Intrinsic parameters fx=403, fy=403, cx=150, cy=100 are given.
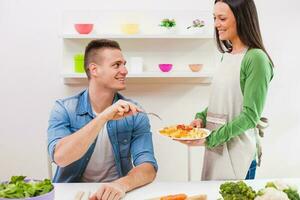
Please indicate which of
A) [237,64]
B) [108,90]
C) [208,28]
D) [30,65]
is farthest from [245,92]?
[30,65]

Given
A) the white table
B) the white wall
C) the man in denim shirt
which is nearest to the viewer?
the white table

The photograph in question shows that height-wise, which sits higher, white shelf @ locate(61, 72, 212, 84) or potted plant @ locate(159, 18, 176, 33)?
potted plant @ locate(159, 18, 176, 33)

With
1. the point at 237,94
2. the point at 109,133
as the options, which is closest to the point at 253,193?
the point at 237,94

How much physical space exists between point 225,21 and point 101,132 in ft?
2.53

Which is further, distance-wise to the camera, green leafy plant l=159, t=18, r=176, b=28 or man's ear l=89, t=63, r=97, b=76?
green leafy plant l=159, t=18, r=176, b=28

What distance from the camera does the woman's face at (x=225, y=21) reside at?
1.86 metres

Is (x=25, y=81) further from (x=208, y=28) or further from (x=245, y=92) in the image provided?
(x=245, y=92)

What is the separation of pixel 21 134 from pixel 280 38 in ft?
6.49

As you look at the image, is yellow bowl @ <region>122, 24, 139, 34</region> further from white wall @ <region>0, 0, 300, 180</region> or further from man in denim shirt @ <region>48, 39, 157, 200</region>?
man in denim shirt @ <region>48, 39, 157, 200</region>

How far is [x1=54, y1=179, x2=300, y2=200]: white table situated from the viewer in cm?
150

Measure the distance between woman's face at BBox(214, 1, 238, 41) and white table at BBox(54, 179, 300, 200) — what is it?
26.9 inches

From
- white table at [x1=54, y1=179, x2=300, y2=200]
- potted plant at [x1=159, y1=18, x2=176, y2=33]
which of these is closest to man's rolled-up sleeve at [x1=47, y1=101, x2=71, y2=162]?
white table at [x1=54, y1=179, x2=300, y2=200]

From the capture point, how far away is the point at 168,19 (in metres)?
2.77

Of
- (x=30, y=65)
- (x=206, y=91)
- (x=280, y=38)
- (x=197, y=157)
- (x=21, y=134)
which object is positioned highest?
(x=280, y=38)
